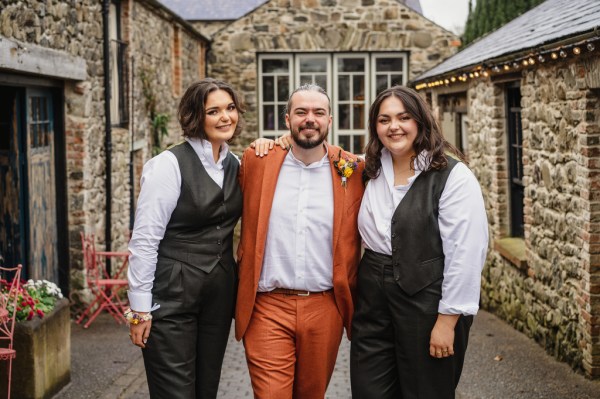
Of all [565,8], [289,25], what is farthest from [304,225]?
[289,25]

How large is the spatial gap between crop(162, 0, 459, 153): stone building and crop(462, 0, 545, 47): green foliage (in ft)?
24.0

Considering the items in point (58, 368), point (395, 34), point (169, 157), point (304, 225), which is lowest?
point (58, 368)

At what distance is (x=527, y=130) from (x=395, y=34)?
877 cm

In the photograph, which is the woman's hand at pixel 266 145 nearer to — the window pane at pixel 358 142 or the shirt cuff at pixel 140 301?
the shirt cuff at pixel 140 301

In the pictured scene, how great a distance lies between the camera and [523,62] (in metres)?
7.60

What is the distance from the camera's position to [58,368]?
5.97 m

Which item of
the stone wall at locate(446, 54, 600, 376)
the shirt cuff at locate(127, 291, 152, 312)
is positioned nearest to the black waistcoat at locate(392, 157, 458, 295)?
the shirt cuff at locate(127, 291, 152, 312)

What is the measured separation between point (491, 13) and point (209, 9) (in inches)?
322

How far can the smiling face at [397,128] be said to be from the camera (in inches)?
155

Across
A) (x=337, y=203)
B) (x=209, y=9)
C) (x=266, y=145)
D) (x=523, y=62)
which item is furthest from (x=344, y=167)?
(x=209, y=9)

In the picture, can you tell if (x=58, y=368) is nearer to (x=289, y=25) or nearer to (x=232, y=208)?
(x=232, y=208)

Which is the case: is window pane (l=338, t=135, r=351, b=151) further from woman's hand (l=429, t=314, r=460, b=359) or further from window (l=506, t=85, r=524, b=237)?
woman's hand (l=429, t=314, r=460, b=359)

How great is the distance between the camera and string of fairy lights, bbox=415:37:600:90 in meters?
5.96

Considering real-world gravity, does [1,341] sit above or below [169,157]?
below
